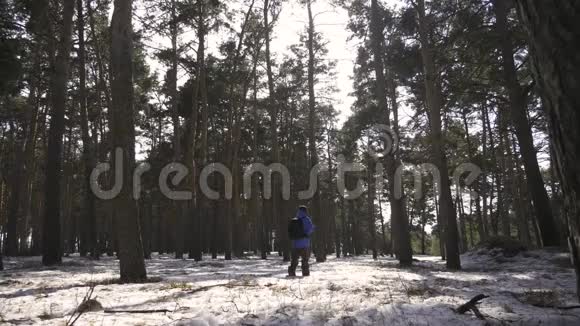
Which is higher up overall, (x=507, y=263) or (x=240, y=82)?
(x=240, y=82)

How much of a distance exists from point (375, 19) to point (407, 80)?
5685mm

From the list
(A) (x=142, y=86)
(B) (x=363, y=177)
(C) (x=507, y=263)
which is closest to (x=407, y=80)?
(C) (x=507, y=263)

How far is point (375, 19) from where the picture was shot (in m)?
15.9

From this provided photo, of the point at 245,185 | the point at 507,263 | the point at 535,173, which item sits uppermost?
the point at 245,185

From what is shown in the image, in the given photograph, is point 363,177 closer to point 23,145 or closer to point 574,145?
point 23,145

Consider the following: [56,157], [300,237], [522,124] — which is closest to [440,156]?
[522,124]

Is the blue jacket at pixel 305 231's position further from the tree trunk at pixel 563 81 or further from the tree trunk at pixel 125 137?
the tree trunk at pixel 563 81

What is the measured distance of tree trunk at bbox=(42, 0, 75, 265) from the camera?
13602mm

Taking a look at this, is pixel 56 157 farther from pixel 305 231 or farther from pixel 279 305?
pixel 279 305

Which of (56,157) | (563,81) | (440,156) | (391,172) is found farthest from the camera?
(391,172)

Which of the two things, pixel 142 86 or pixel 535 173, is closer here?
pixel 535 173

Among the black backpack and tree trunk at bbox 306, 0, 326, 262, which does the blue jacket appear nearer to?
the black backpack

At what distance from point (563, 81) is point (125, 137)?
308 inches

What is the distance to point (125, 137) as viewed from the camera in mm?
8336
